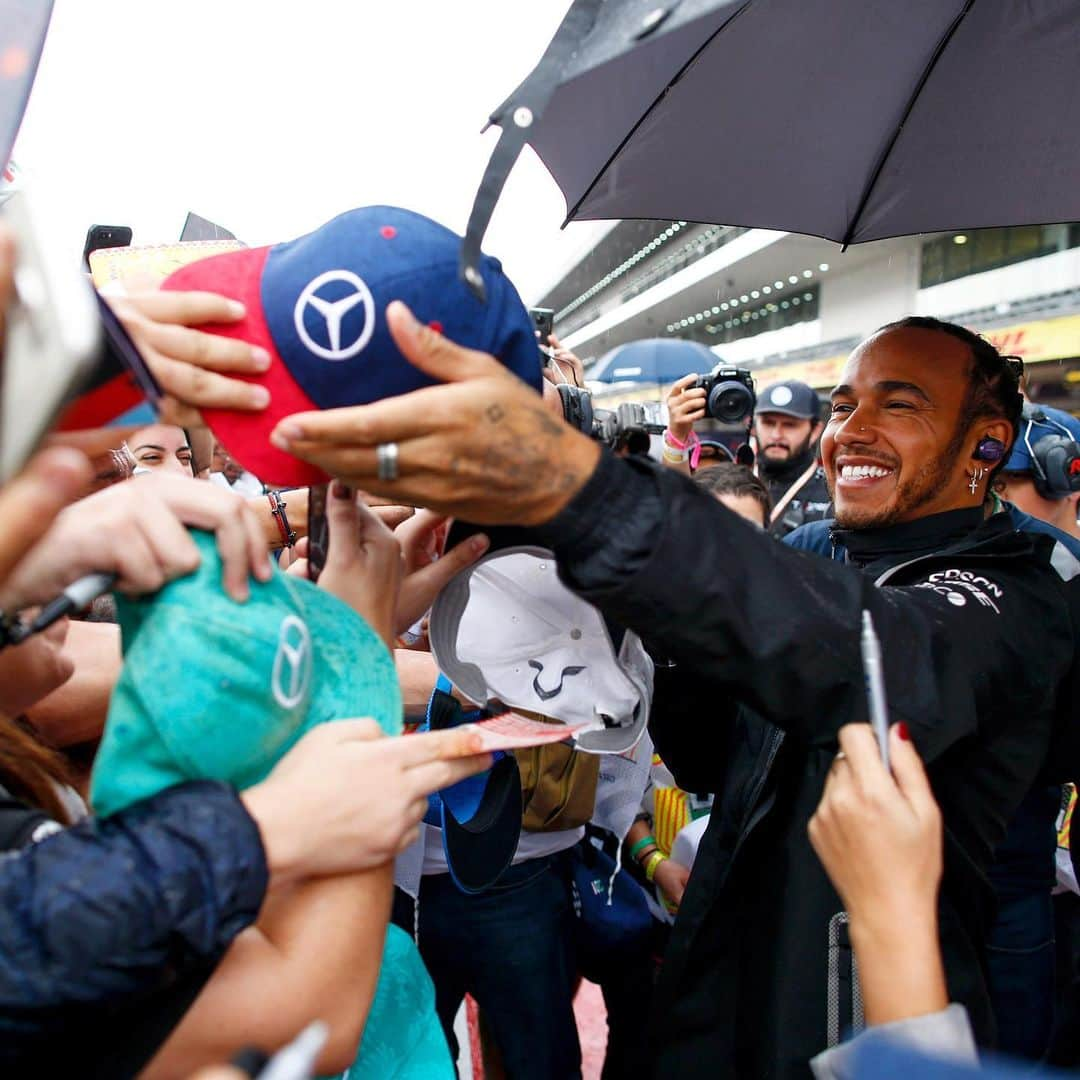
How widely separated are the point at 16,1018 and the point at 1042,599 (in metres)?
1.41

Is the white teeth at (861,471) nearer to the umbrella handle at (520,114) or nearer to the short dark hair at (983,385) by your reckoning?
the short dark hair at (983,385)

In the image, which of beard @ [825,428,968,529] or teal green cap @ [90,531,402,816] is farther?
beard @ [825,428,968,529]

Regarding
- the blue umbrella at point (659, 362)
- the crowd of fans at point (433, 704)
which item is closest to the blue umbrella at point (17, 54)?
the crowd of fans at point (433, 704)

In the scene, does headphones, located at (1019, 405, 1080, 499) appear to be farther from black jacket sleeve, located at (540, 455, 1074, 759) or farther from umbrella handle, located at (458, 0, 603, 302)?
umbrella handle, located at (458, 0, 603, 302)

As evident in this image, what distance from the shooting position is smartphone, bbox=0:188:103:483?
1.41 ft

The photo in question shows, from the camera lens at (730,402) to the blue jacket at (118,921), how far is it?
253 centimetres

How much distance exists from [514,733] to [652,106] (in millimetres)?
1457

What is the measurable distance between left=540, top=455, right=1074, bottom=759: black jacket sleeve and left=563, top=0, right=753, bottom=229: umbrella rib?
109 centimetres

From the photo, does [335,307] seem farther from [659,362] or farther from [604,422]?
[659,362]

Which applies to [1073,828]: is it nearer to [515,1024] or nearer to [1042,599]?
[1042,599]

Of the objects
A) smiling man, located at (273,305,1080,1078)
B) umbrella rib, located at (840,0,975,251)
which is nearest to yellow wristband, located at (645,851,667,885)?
smiling man, located at (273,305,1080,1078)

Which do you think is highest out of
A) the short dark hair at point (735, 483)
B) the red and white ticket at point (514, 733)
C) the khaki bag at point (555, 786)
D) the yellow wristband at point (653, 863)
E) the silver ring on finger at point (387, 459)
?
the silver ring on finger at point (387, 459)

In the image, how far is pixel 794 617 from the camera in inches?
36.6

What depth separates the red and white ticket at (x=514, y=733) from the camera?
0.86m
